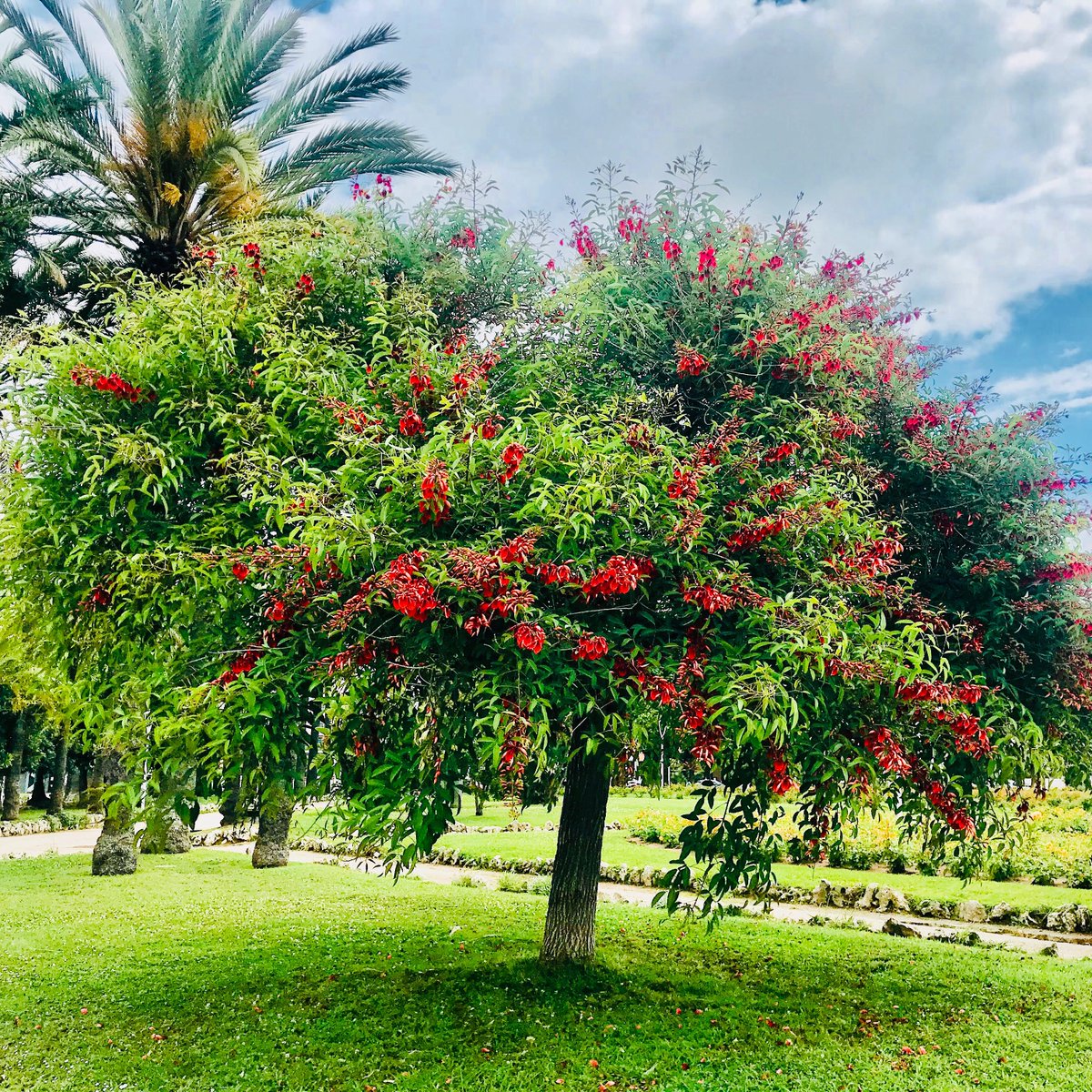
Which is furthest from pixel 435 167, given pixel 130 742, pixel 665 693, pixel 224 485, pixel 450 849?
pixel 450 849

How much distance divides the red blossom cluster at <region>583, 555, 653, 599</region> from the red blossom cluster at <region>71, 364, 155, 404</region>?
12.3ft

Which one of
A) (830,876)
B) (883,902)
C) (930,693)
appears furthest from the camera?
(830,876)

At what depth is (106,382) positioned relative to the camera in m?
6.25

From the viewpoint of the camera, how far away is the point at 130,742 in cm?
698

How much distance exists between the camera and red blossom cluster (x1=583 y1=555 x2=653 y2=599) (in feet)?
15.9

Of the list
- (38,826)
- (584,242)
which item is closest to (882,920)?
(584,242)

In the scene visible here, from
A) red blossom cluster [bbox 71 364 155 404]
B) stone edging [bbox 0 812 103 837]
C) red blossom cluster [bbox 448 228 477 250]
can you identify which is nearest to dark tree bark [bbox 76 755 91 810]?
stone edging [bbox 0 812 103 837]

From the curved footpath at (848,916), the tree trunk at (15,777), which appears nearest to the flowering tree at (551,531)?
the curved footpath at (848,916)

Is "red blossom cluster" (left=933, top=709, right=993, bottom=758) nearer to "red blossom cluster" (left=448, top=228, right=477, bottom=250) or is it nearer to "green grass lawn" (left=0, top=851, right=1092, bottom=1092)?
"green grass lawn" (left=0, top=851, right=1092, bottom=1092)

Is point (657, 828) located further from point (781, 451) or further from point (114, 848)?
point (781, 451)

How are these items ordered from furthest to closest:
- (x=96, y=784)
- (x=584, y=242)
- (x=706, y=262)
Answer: (x=96, y=784) < (x=584, y=242) < (x=706, y=262)

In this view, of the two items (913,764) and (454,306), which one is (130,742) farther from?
(913,764)

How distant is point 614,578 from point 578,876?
4.33m

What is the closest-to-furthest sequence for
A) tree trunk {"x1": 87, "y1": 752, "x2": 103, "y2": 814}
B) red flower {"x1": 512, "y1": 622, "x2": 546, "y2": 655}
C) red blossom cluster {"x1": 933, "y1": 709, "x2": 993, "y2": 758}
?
red flower {"x1": 512, "y1": 622, "x2": 546, "y2": 655}
red blossom cluster {"x1": 933, "y1": 709, "x2": 993, "y2": 758}
tree trunk {"x1": 87, "y1": 752, "x2": 103, "y2": 814}
